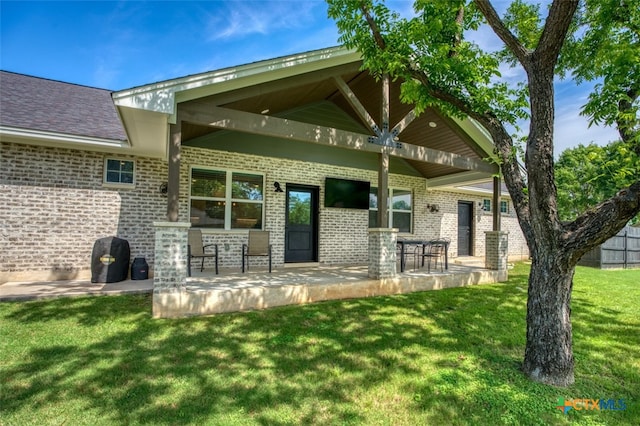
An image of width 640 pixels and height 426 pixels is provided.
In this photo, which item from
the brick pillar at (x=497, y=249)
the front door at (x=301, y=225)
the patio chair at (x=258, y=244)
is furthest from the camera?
the front door at (x=301, y=225)

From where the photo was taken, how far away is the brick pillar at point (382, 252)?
21.0 ft

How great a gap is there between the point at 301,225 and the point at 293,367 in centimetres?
564

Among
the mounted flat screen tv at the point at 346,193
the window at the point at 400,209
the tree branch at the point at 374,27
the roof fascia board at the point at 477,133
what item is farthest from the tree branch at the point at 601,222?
the window at the point at 400,209

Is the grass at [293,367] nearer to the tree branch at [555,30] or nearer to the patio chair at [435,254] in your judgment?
the patio chair at [435,254]

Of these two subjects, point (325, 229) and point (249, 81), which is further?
point (325, 229)

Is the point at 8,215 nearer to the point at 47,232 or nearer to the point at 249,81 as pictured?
the point at 47,232

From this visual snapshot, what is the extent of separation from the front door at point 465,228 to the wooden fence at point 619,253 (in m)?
4.30

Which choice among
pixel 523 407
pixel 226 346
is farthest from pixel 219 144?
pixel 523 407

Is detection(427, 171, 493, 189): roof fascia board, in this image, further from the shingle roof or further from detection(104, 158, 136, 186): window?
the shingle roof

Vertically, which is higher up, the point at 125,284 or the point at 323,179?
the point at 323,179

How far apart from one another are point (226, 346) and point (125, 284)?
3.74 m

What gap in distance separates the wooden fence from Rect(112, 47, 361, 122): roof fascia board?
12.8 m

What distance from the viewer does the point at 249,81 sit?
530 cm

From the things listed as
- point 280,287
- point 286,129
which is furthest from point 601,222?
point 286,129
